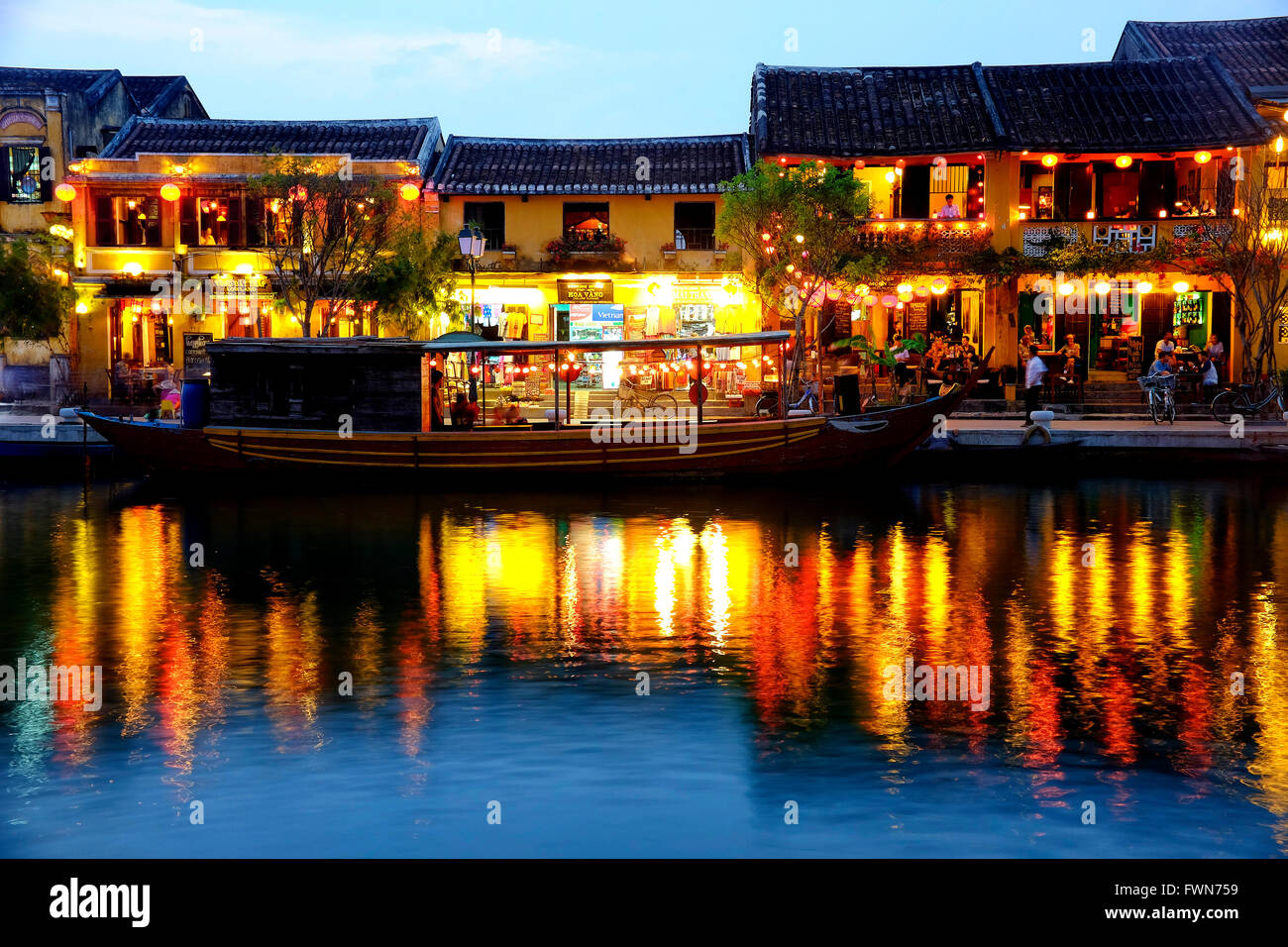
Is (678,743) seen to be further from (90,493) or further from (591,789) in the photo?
(90,493)

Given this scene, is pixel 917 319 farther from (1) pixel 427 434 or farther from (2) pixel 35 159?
(2) pixel 35 159

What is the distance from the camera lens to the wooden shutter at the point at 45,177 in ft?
113

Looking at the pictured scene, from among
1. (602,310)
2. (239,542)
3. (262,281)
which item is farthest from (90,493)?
(602,310)

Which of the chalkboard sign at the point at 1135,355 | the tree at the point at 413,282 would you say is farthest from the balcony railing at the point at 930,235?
the tree at the point at 413,282

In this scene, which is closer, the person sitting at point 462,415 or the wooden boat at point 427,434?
the wooden boat at point 427,434

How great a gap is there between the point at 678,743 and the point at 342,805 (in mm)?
2437

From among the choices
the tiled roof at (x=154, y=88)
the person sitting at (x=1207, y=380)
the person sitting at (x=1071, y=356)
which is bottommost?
the person sitting at (x=1207, y=380)

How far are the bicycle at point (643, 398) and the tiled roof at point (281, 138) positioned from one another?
9230 millimetres

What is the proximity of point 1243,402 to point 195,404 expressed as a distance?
2018 cm

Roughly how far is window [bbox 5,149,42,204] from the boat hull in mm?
13356

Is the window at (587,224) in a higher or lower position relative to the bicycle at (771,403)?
higher

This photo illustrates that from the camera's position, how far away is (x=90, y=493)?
954 inches

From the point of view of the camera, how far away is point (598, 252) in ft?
114

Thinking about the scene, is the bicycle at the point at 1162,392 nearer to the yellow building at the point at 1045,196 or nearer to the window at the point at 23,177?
the yellow building at the point at 1045,196
